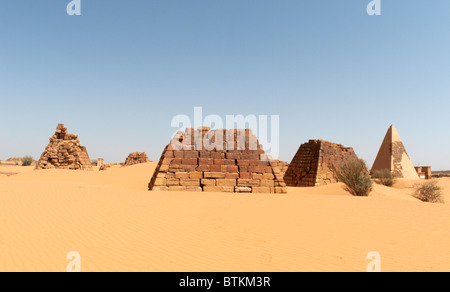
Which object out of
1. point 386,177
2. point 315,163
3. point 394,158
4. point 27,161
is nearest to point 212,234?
point 315,163

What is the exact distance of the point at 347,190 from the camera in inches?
535

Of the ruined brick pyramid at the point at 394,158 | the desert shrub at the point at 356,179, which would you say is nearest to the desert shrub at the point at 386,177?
the ruined brick pyramid at the point at 394,158

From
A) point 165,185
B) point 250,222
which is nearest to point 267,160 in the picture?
point 165,185

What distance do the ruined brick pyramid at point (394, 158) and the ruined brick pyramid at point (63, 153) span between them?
2735 cm

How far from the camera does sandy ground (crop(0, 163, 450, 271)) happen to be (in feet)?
12.4

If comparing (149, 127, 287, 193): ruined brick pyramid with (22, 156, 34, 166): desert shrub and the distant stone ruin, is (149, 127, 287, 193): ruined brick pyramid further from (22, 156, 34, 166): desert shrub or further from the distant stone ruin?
(22, 156, 34, 166): desert shrub

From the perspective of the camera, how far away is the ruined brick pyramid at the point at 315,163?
681 inches

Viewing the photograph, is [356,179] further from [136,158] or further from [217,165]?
[136,158]

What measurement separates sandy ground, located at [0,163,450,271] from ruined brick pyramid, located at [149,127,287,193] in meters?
2.39

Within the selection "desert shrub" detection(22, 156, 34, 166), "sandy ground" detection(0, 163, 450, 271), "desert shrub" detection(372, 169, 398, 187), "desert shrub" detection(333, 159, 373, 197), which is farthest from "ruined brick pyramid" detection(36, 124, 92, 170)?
"desert shrub" detection(372, 169, 398, 187)

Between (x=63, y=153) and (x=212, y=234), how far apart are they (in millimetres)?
22671

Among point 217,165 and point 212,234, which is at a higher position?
point 217,165

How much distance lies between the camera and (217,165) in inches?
438
